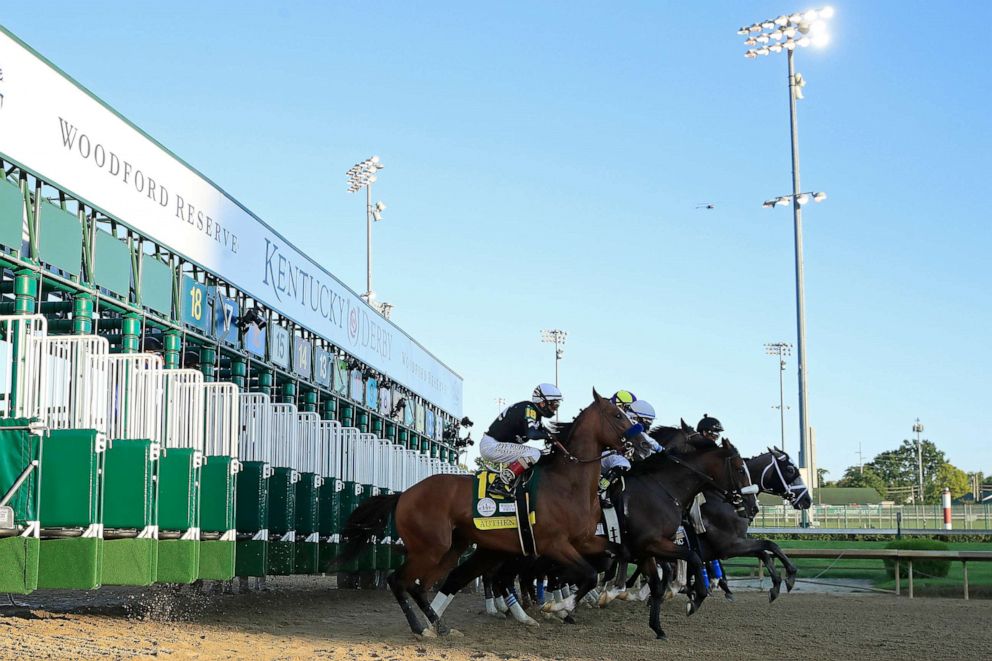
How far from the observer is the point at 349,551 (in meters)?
9.57

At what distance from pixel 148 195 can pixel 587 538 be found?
5040 millimetres

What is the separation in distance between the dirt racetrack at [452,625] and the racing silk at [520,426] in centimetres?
150

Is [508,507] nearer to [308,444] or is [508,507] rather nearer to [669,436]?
[669,436]

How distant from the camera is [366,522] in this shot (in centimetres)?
959

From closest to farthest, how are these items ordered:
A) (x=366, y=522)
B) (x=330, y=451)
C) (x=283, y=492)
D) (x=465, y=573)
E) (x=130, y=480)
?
(x=130, y=480) < (x=465, y=573) < (x=366, y=522) < (x=283, y=492) < (x=330, y=451)

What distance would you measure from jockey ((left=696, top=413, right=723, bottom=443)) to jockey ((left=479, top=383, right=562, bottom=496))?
217 cm

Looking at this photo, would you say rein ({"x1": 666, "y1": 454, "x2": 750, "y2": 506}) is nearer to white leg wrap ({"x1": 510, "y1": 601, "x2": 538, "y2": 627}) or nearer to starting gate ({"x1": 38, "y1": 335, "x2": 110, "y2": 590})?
white leg wrap ({"x1": 510, "y1": 601, "x2": 538, "y2": 627})

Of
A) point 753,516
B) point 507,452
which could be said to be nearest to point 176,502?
point 507,452

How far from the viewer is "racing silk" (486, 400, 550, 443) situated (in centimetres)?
898

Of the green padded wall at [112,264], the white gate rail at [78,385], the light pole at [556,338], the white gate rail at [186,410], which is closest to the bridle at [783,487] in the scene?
the white gate rail at [186,410]

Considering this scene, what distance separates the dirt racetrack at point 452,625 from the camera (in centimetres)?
700

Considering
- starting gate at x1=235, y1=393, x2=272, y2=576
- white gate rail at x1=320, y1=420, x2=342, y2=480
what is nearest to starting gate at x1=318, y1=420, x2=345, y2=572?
white gate rail at x1=320, y1=420, x2=342, y2=480

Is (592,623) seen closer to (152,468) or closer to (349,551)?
(349,551)

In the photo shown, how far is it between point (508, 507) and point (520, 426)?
0.67 m
